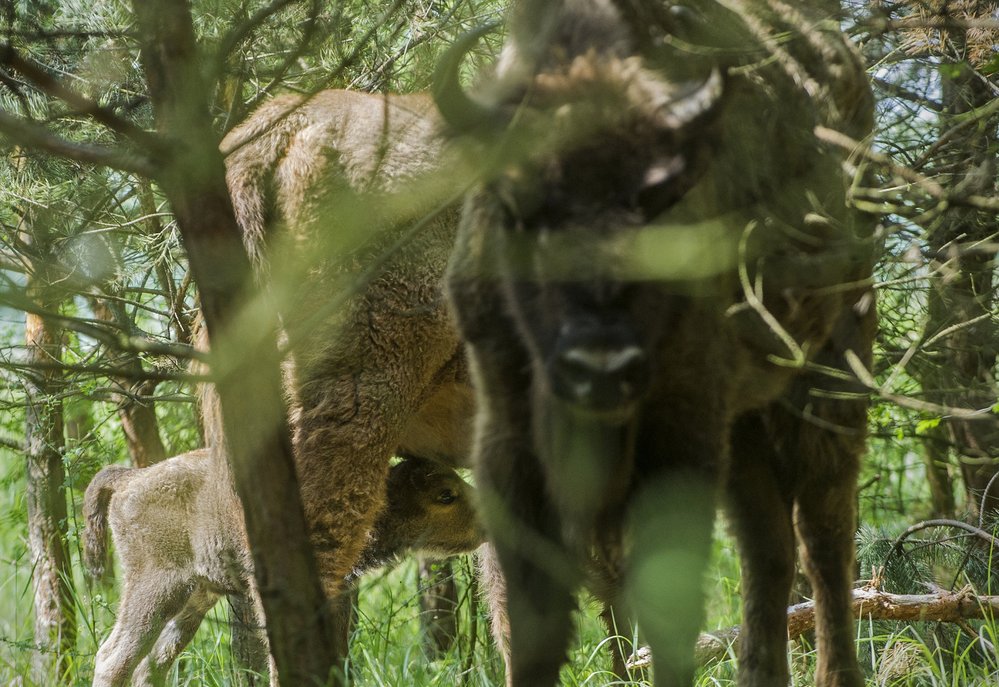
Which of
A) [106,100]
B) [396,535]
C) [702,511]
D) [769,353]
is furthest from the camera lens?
[396,535]

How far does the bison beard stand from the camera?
289cm

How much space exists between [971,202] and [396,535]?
432 cm

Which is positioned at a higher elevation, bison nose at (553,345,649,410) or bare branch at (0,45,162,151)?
bare branch at (0,45,162,151)

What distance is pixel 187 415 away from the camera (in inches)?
303

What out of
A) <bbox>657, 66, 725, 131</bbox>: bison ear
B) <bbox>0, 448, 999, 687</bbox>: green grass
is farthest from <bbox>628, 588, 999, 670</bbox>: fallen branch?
<bbox>657, 66, 725, 131</bbox>: bison ear

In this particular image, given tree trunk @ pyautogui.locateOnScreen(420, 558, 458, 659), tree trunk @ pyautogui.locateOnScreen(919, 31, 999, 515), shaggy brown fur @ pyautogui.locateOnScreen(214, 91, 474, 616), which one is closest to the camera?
tree trunk @ pyautogui.locateOnScreen(919, 31, 999, 515)

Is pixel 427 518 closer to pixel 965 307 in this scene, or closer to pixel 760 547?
pixel 760 547

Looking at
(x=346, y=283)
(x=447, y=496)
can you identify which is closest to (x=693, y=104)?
(x=346, y=283)

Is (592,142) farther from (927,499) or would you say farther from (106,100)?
(927,499)

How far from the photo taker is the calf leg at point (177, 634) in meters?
6.30

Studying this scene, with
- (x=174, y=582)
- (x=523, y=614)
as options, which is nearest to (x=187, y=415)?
(x=174, y=582)

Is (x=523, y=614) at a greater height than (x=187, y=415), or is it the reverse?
(x=187, y=415)

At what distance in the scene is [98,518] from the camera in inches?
259

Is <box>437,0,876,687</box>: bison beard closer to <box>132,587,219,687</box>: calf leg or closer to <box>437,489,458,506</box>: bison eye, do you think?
<box>437,489,458,506</box>: bison eye
